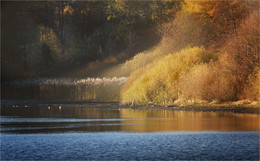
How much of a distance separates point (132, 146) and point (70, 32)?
86915 mm

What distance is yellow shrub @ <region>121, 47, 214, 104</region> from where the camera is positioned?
48.3m

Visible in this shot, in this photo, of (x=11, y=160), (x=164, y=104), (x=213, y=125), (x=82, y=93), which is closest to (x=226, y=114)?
(x=213, y=125)

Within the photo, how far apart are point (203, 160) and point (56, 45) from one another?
89.1m

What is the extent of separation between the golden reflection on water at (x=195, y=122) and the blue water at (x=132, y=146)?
2.04 meters

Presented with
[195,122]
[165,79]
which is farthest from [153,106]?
[195,122]

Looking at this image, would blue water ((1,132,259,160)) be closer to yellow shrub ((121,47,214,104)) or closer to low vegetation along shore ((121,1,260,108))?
low vegetation along shore ((121,1,260,108))

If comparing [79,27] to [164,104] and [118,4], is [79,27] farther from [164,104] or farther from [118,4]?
[164,104]

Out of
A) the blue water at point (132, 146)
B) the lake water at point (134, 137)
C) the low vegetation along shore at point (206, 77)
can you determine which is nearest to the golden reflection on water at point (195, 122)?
the lake water at point (134, 137)

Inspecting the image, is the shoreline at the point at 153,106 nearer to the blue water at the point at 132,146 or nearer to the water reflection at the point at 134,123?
the water reflection at the point at 134,123

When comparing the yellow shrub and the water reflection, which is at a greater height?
the yellow shrub

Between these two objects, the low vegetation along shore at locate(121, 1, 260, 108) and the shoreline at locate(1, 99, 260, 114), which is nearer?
the shoreline at locate(1, 99, 260, 114)

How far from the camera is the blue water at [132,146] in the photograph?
20.5 meters

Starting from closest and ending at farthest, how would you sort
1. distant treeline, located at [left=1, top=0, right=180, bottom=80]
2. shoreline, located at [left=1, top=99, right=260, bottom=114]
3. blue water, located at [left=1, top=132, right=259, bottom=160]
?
blue water, located at [left=1, top=132, right=259, bottom=160] → shoreline, located at [left=1, top=99, right=260, bottom=114] → distant treeline, located at [left=1, top=0, right=180, bottom=80]

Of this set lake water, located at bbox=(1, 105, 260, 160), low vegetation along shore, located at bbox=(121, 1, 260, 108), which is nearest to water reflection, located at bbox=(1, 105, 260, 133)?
lake water, located at bbox=(1, 105, 260, 160)
